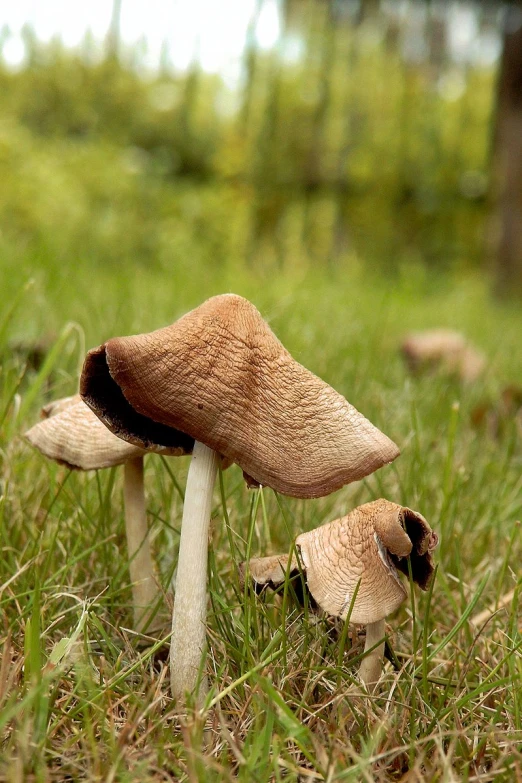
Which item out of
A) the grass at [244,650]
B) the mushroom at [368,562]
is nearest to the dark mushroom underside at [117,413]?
the grass at [244,650]

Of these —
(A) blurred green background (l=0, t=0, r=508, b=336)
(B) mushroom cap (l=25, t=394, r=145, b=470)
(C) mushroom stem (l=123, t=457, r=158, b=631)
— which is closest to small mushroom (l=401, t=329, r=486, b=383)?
(C) mushroom stem (l=123, t=457, r=158, b=631)

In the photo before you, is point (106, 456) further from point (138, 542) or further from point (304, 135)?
point (304, 135)

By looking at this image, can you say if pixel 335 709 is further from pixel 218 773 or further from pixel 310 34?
pixel 310 34

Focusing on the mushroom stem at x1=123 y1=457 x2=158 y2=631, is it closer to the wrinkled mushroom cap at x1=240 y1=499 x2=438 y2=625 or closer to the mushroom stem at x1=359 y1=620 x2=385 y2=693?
the wrinkled mushroom cap at x1=240 y1=499 x2=438 y2=625

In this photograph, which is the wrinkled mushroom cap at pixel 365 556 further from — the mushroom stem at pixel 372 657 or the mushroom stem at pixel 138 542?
the mushroom stem at pixel 138 542

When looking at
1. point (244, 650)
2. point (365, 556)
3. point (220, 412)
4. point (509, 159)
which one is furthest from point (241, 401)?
point (509, 159)

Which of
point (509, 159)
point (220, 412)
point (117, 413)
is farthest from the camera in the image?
point (509, 159)
